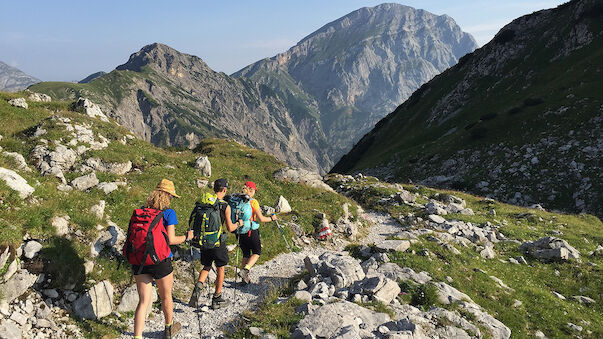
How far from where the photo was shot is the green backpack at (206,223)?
10.2 metres

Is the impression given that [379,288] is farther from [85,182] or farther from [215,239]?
Answer: [85,182]

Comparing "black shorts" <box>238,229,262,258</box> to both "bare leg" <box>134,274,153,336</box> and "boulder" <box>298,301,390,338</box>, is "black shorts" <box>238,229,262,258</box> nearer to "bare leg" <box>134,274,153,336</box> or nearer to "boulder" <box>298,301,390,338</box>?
A: "boulder" <box>298,301,390,338</box>

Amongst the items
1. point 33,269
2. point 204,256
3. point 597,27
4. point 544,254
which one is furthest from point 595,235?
point 597,27

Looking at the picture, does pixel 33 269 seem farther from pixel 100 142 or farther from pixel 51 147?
pixel 100 142

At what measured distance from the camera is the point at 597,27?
55.4 meters

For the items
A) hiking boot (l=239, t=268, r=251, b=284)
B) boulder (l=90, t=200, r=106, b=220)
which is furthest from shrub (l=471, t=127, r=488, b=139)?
boulder (l=90, t=200, r=106, b=220)

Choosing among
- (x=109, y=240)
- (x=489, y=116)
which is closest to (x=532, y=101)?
(x=489, y=116)

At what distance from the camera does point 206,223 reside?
1020 centimetres

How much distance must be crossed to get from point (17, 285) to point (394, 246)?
45.6 feet

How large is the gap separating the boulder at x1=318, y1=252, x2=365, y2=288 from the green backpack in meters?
4.64

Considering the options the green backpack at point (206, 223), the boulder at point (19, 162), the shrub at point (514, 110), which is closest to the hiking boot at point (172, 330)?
the green backpack at point (206, 223)

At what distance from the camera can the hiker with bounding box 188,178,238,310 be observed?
10.2 metres

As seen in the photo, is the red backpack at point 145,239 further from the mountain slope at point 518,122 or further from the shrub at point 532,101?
the shrub at point 532,101

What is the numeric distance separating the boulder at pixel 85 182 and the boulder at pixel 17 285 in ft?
24.4
